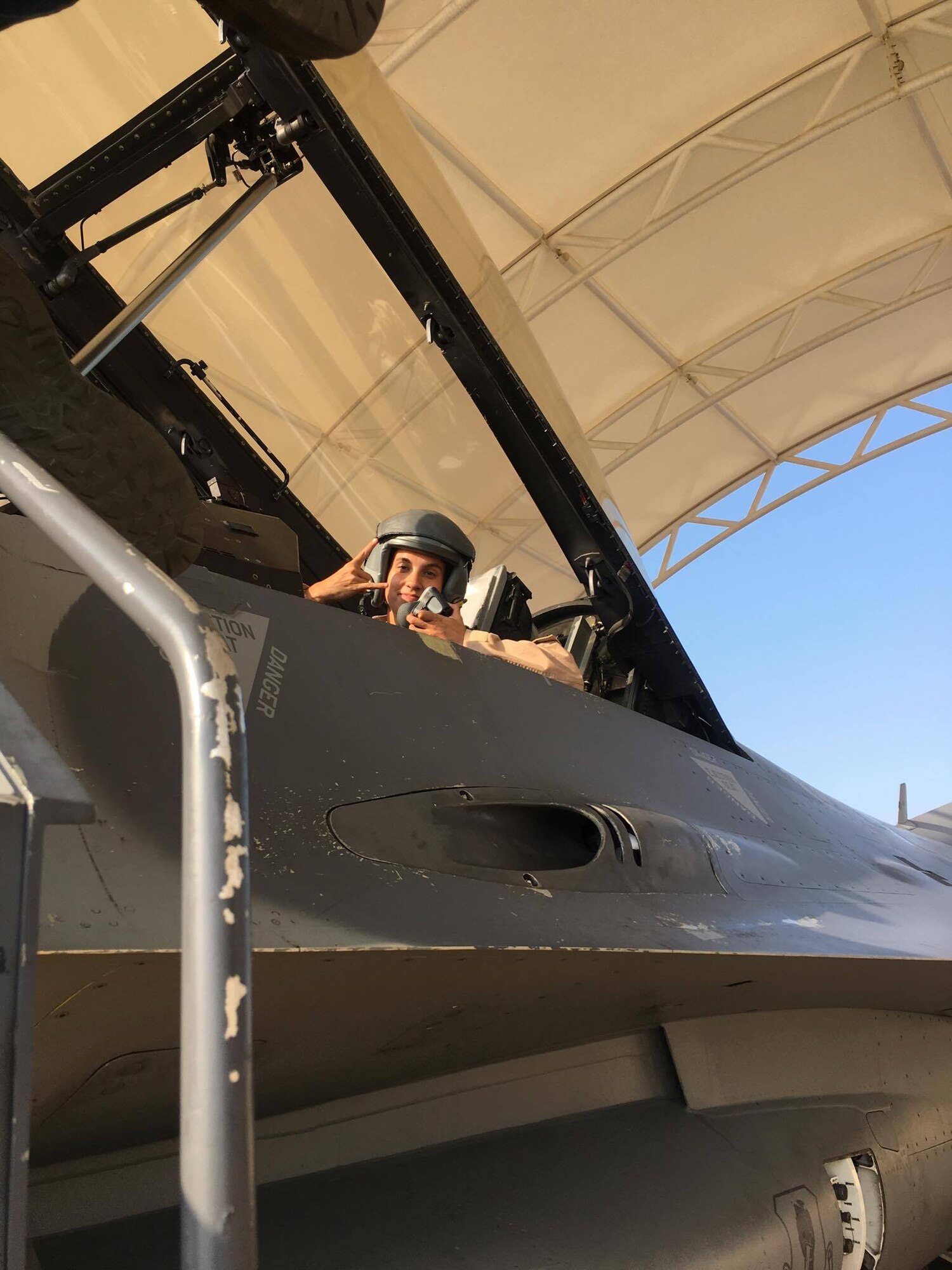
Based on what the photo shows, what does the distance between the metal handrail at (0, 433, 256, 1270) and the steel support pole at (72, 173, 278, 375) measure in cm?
193

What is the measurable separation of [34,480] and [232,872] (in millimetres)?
361

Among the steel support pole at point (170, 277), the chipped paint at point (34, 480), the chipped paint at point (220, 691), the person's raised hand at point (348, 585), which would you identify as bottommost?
the chipped paint at point (220, 691)

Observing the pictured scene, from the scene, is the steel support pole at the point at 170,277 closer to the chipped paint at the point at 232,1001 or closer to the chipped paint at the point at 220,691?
the chipped paint at the point at 220,691

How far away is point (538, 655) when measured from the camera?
8.43 feet

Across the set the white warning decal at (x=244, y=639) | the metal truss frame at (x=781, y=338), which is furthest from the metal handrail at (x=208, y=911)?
the metal truss frame at (x=781, y=338)

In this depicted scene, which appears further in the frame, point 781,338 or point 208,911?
point 781,338

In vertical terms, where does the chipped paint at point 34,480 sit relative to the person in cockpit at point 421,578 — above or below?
below

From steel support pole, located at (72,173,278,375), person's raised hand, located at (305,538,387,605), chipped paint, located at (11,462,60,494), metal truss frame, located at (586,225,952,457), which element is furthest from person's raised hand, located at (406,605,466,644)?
metal truss frame, located at (586,225,952,457)

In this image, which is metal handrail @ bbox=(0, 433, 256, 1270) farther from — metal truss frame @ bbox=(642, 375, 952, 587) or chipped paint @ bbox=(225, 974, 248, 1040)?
metal truss frame @ bbox=(642, 375, 952, 587)

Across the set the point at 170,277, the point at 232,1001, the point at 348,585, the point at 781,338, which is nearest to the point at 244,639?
the point at 232,1001

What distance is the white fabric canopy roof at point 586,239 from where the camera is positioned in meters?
2.77

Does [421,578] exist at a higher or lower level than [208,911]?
higher

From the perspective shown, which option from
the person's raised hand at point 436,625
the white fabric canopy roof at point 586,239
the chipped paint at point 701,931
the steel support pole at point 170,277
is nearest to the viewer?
the chipped paint at point 701,931

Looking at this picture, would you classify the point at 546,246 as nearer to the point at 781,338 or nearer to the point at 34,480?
the point at 781,338
